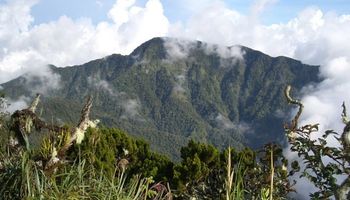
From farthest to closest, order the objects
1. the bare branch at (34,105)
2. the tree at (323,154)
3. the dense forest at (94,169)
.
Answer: the bare branch at (34,105)
the dense forest at (94,169)
the tree at (323,154)

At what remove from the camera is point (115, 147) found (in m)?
17.6

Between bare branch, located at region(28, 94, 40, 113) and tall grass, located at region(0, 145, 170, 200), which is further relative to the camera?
bare branch, located at region(28, 94, 40, 113)

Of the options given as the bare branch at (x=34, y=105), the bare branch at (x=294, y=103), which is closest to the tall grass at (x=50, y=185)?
the bare branch at (x=34, y=105)

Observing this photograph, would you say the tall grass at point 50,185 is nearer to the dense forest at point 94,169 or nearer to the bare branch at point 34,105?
the dense forest at point 94,169

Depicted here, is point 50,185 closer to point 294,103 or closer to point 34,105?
point 34,105

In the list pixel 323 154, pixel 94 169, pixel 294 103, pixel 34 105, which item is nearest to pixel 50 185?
pixel 94 169

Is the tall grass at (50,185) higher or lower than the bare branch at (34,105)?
lower

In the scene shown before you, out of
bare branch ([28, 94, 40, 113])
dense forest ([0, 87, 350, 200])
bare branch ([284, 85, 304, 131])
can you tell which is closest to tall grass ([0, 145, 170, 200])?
dense forest ([0, 87, 350, 200])

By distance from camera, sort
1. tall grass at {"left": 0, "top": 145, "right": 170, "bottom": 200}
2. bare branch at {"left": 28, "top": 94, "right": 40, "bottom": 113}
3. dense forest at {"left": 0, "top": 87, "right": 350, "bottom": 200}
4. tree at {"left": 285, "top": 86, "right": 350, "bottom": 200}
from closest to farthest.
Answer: tree at {"left": 285, "top": 86, "right": 350, "bottom": 200} → dense forest at {"left": 0, "top": 87, "right": 350, "bottom": 200} → tall grass at {"left": 0, "top": 145, "right": 170, "bottom": 200} → bare branch at {"left": 28, "top": 94, "right": 40, "bottom": 113}

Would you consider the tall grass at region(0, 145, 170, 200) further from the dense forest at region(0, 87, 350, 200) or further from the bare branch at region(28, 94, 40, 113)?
the bare branch at region(28, 94, 40, 113)

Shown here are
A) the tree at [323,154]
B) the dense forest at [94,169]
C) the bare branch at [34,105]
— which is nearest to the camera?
the tree at [323,154]

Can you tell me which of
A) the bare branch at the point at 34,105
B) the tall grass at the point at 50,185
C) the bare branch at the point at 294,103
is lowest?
the tall grass at the point at 50,185

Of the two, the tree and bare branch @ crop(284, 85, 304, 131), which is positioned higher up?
bare branch @ crop(284, 85, 304, 131)

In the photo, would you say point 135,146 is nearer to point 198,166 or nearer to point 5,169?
point 198,166
